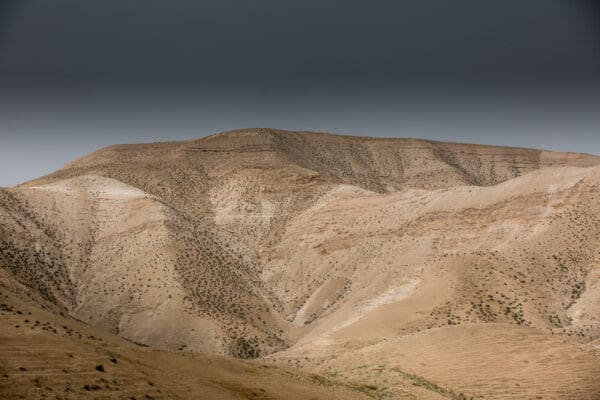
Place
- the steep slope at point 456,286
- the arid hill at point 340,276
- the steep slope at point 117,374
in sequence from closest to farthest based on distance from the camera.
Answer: the steep slope at point 117,374 < the steep slope at point 456,286 < the arid hill at point 340,276

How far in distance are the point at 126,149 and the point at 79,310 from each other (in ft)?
169

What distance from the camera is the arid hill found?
21031 millimetres

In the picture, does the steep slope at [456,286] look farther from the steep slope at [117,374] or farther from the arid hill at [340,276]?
the steep slope at [117,374]

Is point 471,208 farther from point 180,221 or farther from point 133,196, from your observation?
point 133,196

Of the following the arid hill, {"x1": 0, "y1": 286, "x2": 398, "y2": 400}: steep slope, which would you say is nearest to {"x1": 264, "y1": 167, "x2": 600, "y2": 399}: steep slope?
the arid hill

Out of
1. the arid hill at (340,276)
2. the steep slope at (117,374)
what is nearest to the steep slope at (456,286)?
the arid hill at (340,276)

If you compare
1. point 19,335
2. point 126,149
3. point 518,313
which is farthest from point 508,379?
point 126,149

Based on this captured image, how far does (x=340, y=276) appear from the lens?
41.4 metres

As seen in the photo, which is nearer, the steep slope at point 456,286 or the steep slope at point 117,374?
the steep slope at point 117,374

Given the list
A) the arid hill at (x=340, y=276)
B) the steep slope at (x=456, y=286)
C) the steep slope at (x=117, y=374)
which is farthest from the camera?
the arid hill at (x=340, y=276)

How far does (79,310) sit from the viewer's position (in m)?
33.2

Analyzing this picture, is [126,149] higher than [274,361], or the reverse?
[126,149]

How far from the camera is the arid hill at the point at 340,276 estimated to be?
21.0 metres

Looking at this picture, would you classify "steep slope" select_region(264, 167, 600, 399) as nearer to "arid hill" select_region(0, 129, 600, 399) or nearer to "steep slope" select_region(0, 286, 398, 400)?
"arid hill" select_region(0, 129, 600, 399)
